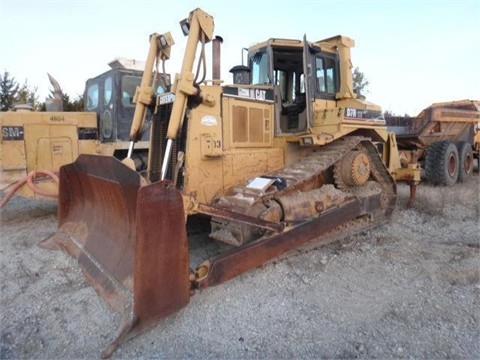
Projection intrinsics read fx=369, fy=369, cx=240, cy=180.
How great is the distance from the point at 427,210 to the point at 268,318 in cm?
477

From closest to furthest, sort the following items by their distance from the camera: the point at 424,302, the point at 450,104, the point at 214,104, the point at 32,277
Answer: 1. the point at 424,302
2. the point at 32,277
3. the point at 214,104
4. the point at 450,104

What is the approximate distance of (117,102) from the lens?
285 inches

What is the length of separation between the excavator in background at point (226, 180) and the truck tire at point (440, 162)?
10.5 ft

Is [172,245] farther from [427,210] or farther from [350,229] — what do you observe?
[427,210]

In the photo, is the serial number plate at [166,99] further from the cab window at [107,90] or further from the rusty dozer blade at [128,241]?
the cab window at [107,90]

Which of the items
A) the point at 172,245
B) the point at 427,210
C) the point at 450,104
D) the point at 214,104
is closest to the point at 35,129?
the point at 214,104

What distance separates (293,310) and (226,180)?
75.9 inches

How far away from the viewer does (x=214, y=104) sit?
442cm

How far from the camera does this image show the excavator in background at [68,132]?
636 centimetres

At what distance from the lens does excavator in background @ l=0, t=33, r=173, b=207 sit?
6.36m

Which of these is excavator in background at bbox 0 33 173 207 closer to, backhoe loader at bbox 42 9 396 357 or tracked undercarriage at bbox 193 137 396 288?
backhoe loader at bbox 42 9 396 357

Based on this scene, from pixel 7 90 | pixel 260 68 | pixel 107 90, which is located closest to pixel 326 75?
pixel 260 68

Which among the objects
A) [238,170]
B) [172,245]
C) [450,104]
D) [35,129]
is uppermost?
[450,104]

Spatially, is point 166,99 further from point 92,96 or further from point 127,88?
point 92,96
